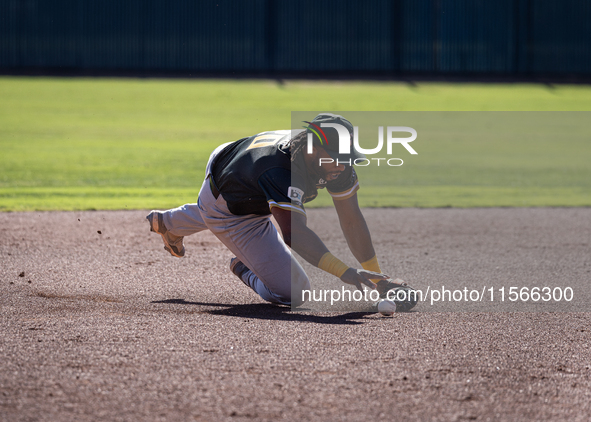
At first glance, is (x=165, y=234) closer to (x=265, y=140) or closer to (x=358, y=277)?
(x=265, y=140)

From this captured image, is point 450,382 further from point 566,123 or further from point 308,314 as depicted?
point 566,123

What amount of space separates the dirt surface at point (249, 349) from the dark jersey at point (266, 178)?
0.78 metres

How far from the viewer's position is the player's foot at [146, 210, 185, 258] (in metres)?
5.57

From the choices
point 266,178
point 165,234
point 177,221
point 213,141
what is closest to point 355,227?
point 266,178

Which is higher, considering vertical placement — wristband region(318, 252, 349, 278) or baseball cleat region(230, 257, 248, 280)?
wristband region(318, 252, 349, 278)

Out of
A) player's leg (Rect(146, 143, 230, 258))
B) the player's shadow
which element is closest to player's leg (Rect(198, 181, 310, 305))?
the player's shadow

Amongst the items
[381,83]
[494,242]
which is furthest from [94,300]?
[381,83]

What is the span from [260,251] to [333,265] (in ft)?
3.01

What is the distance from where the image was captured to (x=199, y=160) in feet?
44.0

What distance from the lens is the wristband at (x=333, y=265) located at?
4219 millimetres

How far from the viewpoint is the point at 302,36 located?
1042 inches

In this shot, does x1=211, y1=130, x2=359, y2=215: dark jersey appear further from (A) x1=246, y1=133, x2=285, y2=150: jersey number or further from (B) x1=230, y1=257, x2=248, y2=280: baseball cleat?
(B) x1=230, y1=257, x2=248, y2=280: baseball cleat

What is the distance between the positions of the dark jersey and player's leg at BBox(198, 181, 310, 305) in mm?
137

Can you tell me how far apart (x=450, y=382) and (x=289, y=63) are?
24.0 metres
